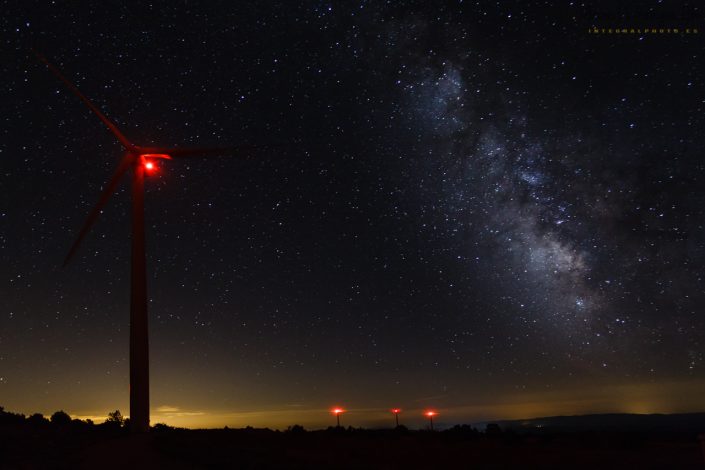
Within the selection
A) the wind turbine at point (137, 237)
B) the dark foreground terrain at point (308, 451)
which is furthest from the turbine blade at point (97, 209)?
the dark foreground terrain at point (308, 451)

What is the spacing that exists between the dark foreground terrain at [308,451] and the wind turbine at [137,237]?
6.04 ft

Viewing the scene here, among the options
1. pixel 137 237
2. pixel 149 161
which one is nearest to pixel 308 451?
pixel 137 237

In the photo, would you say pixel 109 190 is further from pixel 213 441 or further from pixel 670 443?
pixel 670 443

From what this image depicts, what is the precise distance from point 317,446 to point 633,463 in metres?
14.7

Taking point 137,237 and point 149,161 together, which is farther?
point 149,161

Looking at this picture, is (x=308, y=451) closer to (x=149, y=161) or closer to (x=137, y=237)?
(x=137, y=237)

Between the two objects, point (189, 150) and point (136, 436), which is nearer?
point (136, 436)

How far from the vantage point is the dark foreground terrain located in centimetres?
2092

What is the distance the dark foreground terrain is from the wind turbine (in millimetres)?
1842

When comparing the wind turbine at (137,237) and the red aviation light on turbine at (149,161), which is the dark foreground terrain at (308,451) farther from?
the red aviation light on turbine at (149,161)

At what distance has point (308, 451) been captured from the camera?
26.2 metres

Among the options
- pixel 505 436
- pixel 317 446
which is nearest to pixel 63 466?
pixel 317 446

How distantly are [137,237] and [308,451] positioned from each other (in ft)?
46.1

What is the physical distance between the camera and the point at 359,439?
3353 cm
